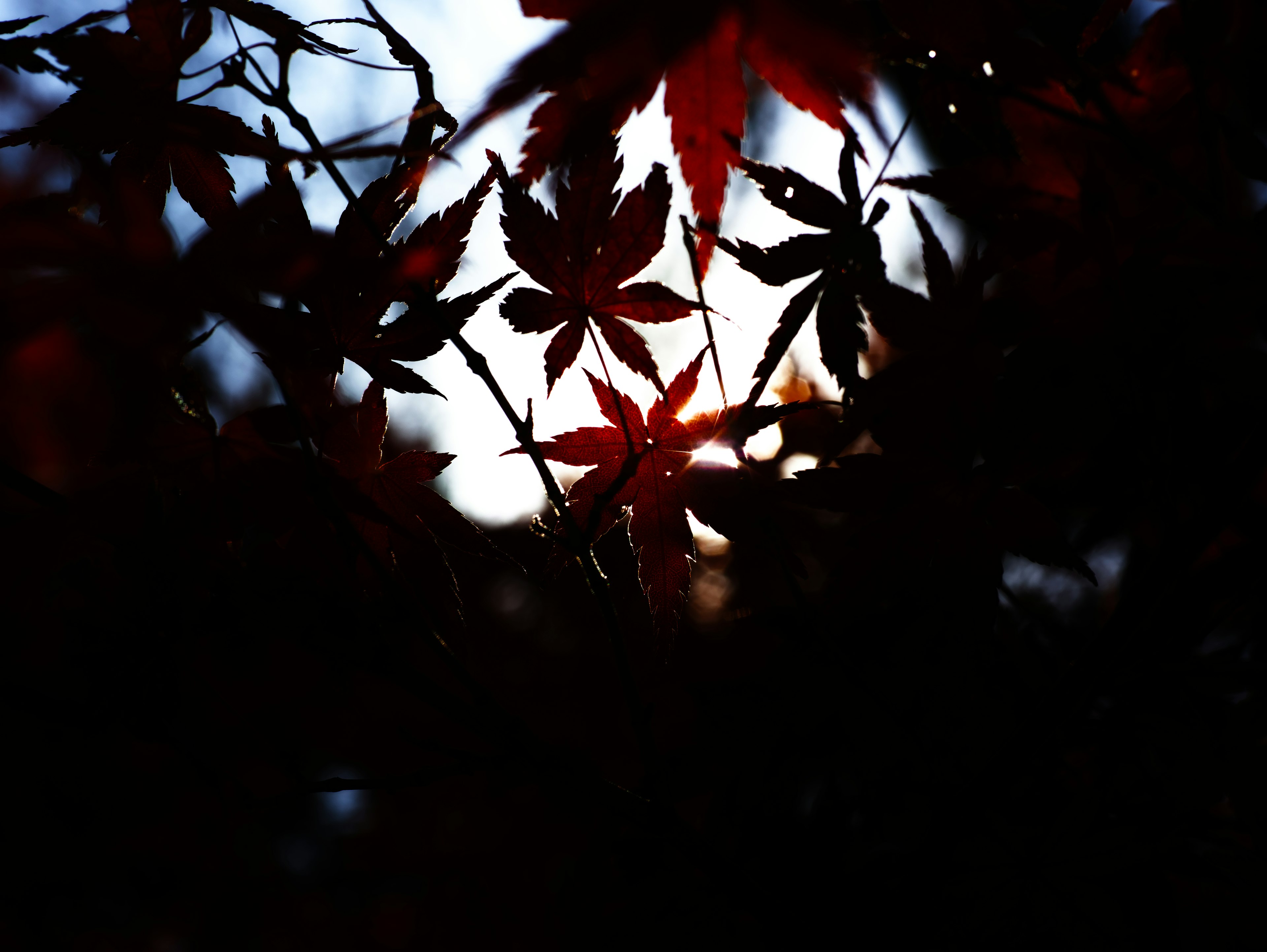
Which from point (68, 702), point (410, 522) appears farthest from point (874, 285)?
point (68, 702)

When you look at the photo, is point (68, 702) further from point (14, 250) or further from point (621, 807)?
point (621, 807)

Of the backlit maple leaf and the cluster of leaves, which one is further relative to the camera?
the backlit maple leaf

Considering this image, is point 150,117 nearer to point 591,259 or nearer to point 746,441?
point 591,259

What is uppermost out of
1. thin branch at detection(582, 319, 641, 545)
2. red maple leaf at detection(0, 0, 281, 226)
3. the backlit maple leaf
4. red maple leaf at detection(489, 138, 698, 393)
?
red maple leaf at detection(0, 0, 281, 226)

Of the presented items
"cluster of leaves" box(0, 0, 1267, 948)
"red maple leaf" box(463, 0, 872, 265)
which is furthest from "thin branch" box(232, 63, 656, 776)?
"red maple leaf" box(463, 0, 872, 265)

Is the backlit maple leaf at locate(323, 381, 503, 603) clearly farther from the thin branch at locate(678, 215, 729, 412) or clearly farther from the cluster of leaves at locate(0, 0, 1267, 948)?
the thin branch at locate(678, 215, 729, 412)

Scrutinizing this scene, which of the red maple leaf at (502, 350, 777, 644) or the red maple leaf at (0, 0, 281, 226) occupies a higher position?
the red maple leaf at (0, 0, 281, 226)

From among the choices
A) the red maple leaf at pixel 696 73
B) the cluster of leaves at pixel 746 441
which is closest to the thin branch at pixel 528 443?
the cluster of leaves at pixel 746 441
